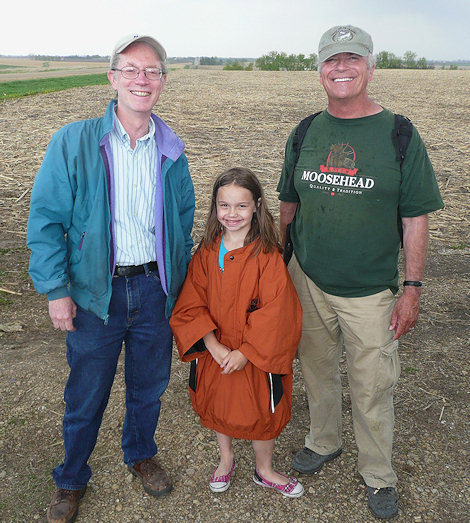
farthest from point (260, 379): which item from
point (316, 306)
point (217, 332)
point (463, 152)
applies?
point (463, 152)

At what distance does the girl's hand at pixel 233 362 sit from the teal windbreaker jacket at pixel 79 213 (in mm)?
754

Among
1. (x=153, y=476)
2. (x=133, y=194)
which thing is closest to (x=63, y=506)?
(x=153, y=476)

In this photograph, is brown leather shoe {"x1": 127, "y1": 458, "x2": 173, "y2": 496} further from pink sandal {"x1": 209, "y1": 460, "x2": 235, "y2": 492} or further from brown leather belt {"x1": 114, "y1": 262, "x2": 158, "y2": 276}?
brown leather belt {"x1": 114, "y1": 262, "x2": 158, "y2": 276}

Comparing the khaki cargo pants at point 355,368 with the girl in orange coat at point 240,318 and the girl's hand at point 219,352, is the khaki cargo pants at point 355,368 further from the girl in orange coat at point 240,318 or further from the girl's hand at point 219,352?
the girl's hand at point 219,352

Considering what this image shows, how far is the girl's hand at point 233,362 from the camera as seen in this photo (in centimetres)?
307

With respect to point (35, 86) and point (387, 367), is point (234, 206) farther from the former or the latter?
point (35, 86)

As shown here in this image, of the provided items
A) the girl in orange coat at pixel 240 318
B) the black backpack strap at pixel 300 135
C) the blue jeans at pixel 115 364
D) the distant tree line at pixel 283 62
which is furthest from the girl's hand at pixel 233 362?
the distant tree line at pixel 283 62

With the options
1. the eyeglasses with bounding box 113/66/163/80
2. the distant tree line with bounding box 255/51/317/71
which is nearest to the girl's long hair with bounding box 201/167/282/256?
the eyeglasses with bounding box 113/66/163/80

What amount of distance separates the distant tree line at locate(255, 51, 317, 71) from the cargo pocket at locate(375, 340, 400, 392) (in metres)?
81.3

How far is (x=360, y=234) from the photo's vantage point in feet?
10.1

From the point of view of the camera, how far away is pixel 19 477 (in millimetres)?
3535

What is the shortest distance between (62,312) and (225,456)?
1463 millimetres

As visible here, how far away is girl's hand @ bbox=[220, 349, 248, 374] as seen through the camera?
3.07 m

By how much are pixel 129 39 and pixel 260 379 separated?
2035mm
